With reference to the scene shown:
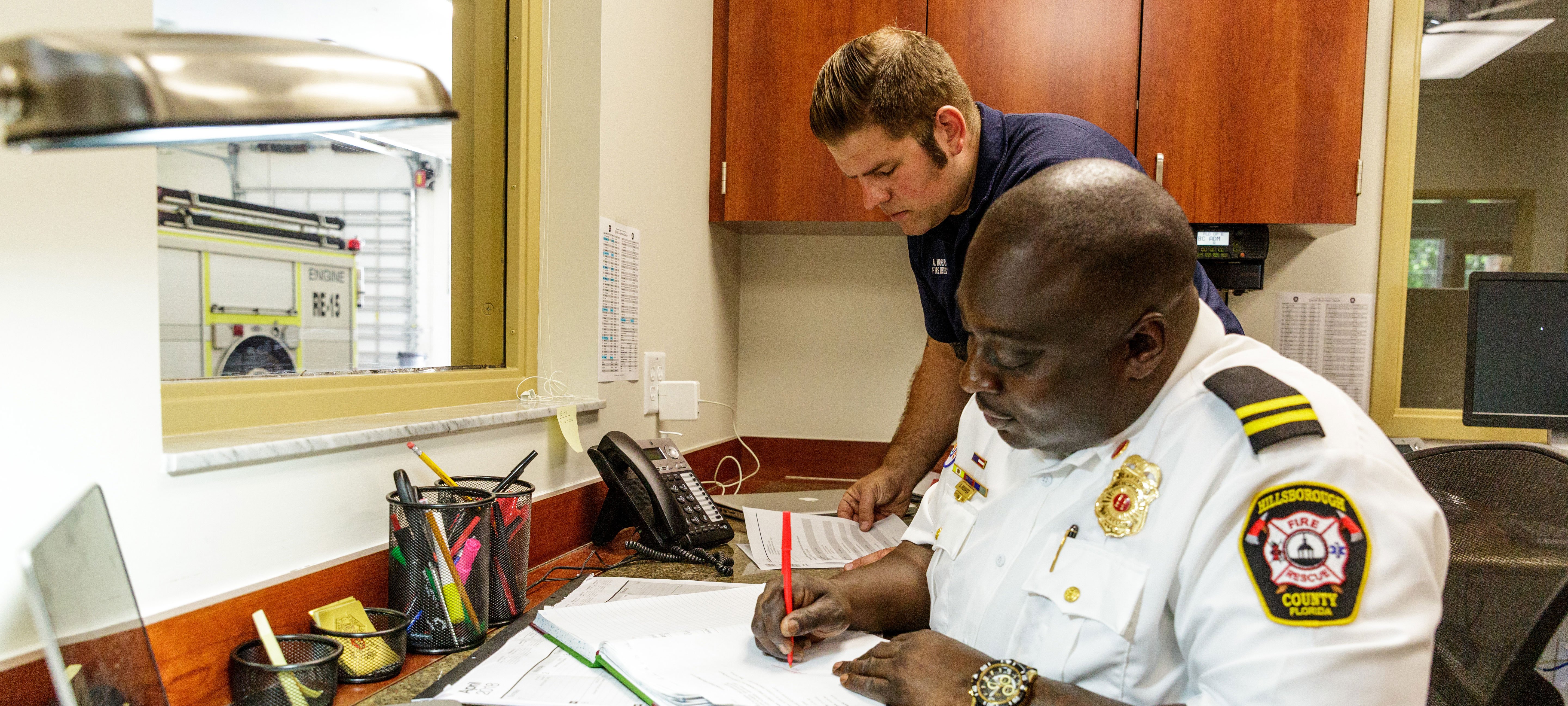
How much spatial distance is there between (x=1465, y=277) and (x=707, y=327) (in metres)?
2.10

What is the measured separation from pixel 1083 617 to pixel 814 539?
76 centimetres

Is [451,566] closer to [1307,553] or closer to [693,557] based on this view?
[693,557]

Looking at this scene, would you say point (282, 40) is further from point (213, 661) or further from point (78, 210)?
point (213, 661)

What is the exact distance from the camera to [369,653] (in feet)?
2.91

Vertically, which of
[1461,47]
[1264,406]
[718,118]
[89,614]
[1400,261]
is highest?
[1461,47]

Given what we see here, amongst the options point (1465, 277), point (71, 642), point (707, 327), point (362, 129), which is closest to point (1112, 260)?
point (362, 129)

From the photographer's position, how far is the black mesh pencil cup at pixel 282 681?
2.59ft

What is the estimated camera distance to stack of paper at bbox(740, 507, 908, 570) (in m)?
1.38

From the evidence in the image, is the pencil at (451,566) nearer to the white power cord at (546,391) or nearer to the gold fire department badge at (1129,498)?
the white power cord at (546,391)

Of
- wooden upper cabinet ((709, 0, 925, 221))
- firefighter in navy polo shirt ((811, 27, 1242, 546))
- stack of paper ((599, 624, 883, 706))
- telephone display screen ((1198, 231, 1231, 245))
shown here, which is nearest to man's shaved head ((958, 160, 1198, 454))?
stack of paper ((599, 624, 883, 706))

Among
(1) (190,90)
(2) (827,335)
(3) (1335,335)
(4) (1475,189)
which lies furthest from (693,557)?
(4) (1475,189)

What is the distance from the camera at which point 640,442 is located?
162cm

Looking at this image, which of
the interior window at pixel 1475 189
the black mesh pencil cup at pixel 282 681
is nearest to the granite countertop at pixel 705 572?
the black mesh pencil cup at pixel 282 681

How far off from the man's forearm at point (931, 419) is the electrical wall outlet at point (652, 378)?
0.54 m
